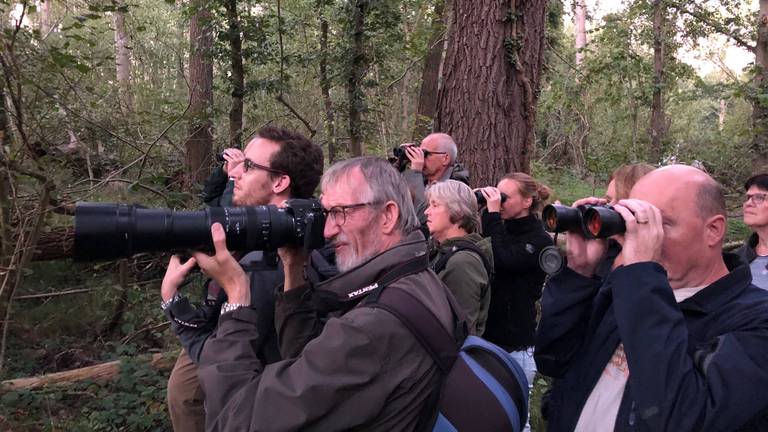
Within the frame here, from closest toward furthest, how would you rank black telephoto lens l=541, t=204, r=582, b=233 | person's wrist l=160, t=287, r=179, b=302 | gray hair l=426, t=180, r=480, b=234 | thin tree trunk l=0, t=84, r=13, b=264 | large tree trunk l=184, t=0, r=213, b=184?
black telephoto lens l=541, t=204, r=582, b=233 < person's wrist l=160, t=287, r=179, b=302 < gray hair l=426, t=180, r=480, b=234 < thin tree trunk l=0, t=84, r=13, b=264 < large tree trunk l=184, t=0, r=213, b=184

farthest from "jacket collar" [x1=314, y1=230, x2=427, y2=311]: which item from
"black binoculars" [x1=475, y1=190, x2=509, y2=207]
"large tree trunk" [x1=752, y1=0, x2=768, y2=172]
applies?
"large tree trunk" [x1=752, y1=0, x2=768, y2=172]

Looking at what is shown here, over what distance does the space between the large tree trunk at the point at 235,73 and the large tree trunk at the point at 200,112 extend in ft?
0.86

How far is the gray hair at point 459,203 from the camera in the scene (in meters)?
3.12

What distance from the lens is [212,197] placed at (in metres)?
3.76

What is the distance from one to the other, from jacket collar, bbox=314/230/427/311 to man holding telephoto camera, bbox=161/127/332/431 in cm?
26

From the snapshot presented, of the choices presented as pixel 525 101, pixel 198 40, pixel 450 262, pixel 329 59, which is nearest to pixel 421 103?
pixel 329 59

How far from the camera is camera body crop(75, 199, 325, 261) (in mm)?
1633

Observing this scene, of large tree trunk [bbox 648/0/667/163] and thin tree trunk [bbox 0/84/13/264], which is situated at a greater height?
large tree trunk [bbox 648/0/667/163]

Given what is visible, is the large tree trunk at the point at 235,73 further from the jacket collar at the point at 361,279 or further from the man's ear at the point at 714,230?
the man's ear at the point at 714,230

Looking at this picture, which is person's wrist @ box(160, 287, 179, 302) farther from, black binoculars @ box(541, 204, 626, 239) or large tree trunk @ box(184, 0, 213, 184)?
large tree trunk @ box(184, 0, 213, 184)

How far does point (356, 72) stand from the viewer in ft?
24.6

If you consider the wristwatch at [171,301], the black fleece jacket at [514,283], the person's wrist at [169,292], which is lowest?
the black fleece jacket at [514,283]

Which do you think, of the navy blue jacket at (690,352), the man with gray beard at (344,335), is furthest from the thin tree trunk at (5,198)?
the navy blue jacket at (690,352)

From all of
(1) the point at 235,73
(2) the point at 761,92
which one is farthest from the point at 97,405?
(2) the point at 761,92
